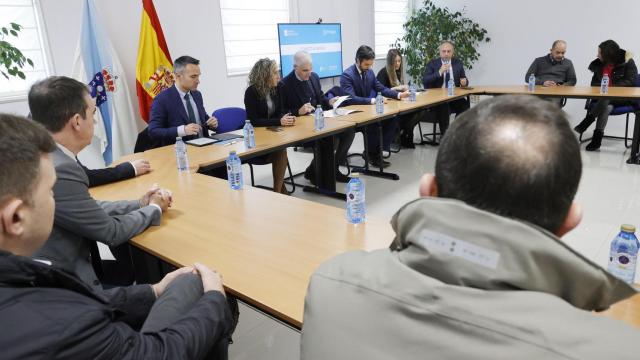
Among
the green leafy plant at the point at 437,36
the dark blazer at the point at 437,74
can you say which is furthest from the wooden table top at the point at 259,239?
the green leafy plant at the point at 437,36

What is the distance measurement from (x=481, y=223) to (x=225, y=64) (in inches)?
200

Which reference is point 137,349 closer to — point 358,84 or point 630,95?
point 358,84

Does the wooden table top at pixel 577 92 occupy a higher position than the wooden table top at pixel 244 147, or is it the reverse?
the wooden table top at pixel 577 92

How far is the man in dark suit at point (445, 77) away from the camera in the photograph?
18.8ft

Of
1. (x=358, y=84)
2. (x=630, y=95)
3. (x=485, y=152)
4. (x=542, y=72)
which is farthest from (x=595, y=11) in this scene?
(x=485, y=152)

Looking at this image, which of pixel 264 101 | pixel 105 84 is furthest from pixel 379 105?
pixel 105 84

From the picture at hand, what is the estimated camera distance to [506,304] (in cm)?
55

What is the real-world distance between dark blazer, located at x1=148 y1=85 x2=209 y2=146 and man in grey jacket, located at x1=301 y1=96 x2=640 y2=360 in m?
2.89

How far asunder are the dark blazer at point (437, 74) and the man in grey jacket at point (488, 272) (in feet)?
18.6

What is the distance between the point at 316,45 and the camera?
20.3ft

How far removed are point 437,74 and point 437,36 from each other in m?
1.45

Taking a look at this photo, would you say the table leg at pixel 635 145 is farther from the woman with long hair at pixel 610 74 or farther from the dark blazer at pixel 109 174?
the dark blazer at pixel 109 174

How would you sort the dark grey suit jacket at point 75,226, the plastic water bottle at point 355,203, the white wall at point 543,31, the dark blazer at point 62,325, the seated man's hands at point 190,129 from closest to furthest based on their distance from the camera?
the dark blazer at point 62,325 < the dark grey suit jacket at point 75,226 < the plastic water bottle at point 355,203 < the seated man's hands at point 190,129 < the white wall at point 543,31

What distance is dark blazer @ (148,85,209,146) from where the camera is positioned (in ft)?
10.8
